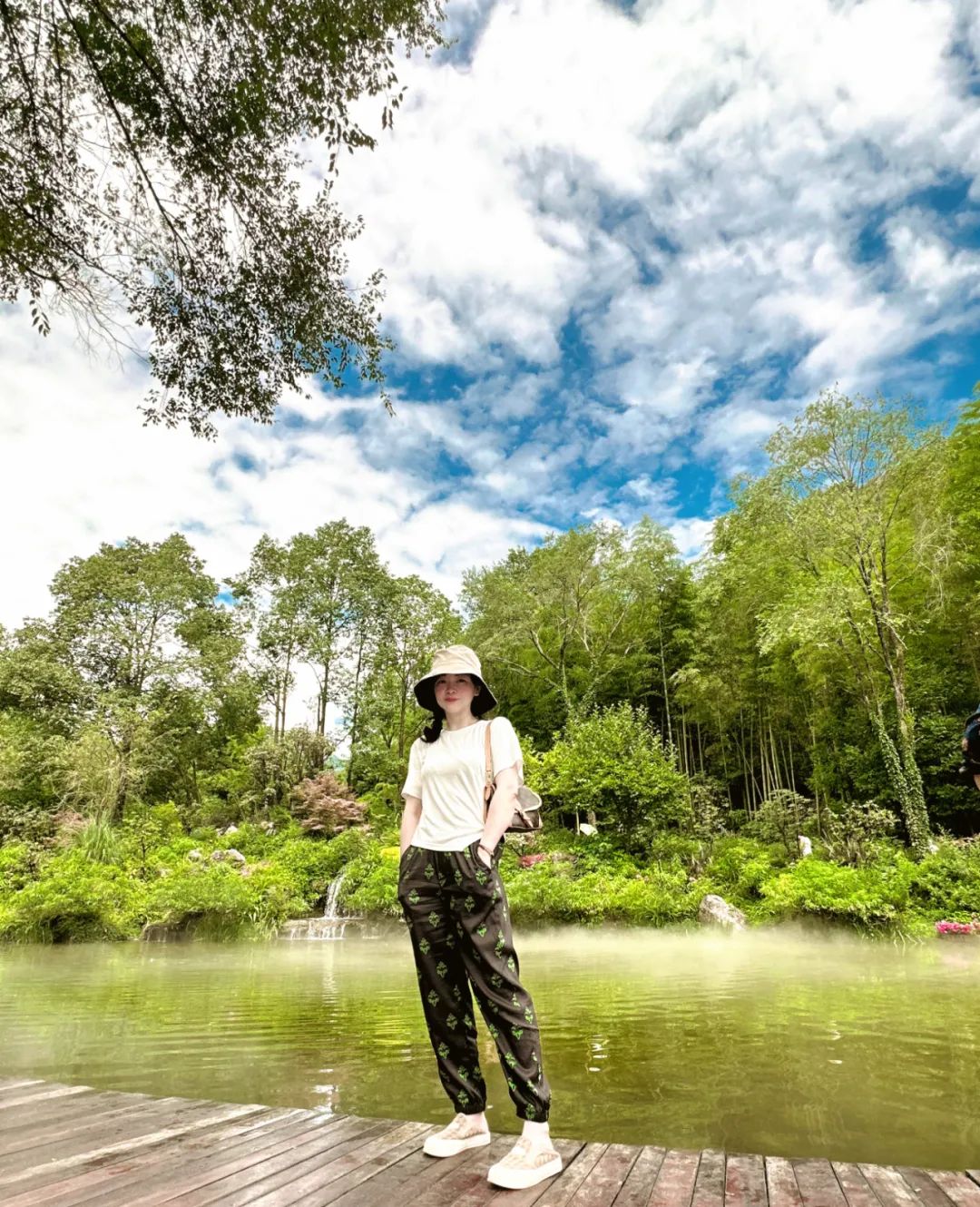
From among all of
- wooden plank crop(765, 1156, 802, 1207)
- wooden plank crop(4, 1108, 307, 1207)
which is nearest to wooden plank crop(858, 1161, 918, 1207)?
wooden plank crop(765, 1156, 802, 1207)

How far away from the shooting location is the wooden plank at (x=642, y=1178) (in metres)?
1.62

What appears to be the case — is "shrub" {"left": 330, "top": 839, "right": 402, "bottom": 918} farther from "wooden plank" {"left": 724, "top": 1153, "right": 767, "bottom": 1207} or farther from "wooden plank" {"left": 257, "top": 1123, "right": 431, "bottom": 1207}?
"wooden plank" {"left": 724, "top": 1153, "right": 767, "bottom": 1207}

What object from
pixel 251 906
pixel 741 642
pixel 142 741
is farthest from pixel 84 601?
pixel 741 642

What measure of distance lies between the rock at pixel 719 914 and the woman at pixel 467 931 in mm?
9429

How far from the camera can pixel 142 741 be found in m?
17.9

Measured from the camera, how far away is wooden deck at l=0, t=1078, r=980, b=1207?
1.63 metres

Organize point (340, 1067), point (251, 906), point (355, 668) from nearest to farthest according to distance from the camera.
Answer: point (340, 1067) → point (251, 906) → point (355, 668)

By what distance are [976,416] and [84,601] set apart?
2365 cm

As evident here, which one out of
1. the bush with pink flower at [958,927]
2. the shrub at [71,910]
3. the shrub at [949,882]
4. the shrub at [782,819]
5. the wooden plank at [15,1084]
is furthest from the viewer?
the shrub at [782,819]

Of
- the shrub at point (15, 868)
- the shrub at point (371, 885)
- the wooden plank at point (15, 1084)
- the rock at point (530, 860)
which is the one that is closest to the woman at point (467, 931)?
the wooden plank at point (15, 1084)

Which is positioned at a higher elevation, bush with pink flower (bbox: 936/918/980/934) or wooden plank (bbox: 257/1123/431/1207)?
wooden plank (bbox: 257/1123/431/1207)

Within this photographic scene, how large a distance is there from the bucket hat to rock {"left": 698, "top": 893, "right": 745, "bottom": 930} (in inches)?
378

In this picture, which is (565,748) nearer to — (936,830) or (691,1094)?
(936,830)

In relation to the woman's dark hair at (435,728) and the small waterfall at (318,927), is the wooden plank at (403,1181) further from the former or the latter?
the small waterfall at (318,927)
